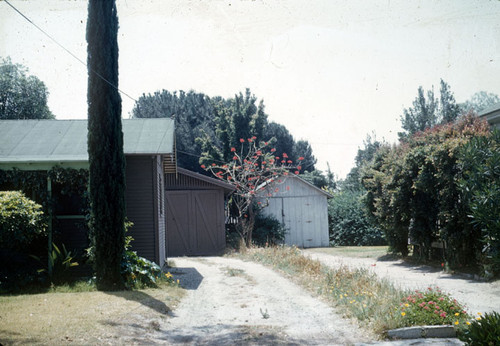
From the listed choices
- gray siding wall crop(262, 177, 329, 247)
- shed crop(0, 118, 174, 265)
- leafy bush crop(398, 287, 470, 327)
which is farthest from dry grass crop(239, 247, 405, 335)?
gray siding wall crop(262, 177, 329, 247)

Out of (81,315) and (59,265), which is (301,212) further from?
(81,315)

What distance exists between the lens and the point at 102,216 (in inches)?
399

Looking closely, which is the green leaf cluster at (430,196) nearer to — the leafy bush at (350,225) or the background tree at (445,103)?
the leafy bush at (350,225)

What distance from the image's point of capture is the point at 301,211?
2594 cm

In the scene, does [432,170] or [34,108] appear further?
[34,108]

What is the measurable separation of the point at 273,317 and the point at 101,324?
9.42ft

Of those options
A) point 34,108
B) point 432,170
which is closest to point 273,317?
point 432,170

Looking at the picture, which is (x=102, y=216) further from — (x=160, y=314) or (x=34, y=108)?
(x=34, y=108)

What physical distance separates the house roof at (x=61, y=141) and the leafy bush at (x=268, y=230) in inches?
365

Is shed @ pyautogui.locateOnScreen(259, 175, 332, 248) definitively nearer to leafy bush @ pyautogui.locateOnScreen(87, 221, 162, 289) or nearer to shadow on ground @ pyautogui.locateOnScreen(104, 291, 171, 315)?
leafy bush @ pyautogui.locateOnScreen(87, 221, 162, 289)

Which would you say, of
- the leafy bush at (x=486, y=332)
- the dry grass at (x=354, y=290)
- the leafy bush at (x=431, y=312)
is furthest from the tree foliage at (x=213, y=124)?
the leafy bush at (x=486, y=332)

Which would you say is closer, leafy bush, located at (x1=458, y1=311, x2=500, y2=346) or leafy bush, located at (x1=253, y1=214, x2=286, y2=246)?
leafy bush, located at (x1=458, y1=311, x2=500, y2=346)

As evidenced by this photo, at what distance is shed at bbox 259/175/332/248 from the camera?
2562 centimetres

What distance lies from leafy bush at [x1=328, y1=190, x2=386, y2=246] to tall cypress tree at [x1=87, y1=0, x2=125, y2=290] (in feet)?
59.0
